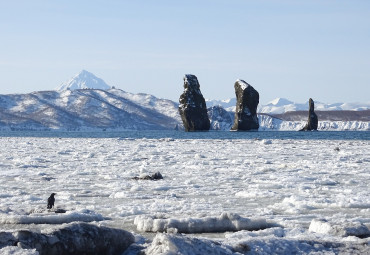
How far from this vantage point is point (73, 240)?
5.22 m

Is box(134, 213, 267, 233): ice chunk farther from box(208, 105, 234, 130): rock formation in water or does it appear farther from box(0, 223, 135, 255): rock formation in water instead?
box(208, 105, 234, 130): rock formation in water

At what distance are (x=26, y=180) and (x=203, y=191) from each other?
508cm

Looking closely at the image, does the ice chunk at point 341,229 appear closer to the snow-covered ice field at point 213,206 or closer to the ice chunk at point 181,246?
the snow-covered ice field at point 213,206

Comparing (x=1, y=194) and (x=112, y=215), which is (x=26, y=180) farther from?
(x=112, y=215)

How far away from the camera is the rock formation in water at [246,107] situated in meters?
119

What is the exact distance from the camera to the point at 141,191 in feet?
38.5

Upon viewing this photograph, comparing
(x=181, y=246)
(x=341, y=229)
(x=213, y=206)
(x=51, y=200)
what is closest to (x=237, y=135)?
(x=213, y=206)

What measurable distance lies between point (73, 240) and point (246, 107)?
114 metres

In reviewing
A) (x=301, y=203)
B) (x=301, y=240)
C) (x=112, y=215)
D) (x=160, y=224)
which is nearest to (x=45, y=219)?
(x=112, y=215)

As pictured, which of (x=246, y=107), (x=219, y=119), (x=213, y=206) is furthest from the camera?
(x=219, y=119)

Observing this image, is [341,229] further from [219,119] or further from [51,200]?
[219,119]

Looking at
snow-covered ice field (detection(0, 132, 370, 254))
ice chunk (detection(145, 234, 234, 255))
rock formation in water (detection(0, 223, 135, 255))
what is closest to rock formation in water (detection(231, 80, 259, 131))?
snow-covered ice field (detection(0, 132, 370, 254))

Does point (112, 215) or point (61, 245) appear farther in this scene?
point (112, 215)

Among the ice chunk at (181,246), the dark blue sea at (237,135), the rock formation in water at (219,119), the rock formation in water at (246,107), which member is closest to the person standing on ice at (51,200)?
the ice chunk at (181,246)
